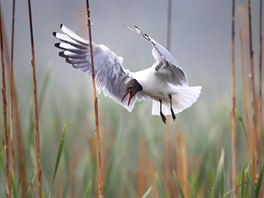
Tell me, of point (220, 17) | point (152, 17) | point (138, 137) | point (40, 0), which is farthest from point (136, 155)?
point (40, 0)

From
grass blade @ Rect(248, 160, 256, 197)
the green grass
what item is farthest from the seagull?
the green grass

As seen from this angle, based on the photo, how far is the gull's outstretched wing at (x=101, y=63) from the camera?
154 centimetres

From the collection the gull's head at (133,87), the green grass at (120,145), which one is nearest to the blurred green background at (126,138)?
the green grass at (120,145)

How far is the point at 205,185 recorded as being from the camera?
2.29 m

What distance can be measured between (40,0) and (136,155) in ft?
17.2

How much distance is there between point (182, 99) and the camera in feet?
5.19

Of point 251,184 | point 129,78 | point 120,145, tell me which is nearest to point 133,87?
point 129,78

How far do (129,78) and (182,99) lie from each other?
0.16m

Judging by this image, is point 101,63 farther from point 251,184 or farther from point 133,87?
point 251,184

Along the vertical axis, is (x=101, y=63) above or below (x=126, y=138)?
above

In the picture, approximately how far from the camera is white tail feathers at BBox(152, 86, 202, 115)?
1537 mm

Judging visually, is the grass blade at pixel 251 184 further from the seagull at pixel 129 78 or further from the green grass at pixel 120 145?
the green grass at pixel 120 145

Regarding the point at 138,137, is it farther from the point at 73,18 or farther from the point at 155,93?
the point at 73,18

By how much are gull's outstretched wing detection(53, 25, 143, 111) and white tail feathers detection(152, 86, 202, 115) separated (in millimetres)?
85
